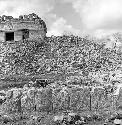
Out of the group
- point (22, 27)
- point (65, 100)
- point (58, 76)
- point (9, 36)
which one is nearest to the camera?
point (65, 100)

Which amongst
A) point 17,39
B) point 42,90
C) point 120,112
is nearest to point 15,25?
point 17,39

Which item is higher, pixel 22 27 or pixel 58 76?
pixel 22 27

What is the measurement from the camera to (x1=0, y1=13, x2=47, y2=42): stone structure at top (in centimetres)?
2936

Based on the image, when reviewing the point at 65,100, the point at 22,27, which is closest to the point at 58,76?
the point at 22,27

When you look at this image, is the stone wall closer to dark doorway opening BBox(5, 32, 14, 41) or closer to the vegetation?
the vegetation

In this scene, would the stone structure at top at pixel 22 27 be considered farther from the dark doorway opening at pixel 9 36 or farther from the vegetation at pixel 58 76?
the vegetation at pixel 58 76

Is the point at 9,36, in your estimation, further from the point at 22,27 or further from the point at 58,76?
the point at 58,76

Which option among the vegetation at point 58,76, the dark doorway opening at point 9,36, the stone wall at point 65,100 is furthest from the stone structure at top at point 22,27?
the stone wall at point 65,100

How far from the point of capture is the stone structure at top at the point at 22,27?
29359mm

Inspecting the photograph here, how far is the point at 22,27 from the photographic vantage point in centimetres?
2939

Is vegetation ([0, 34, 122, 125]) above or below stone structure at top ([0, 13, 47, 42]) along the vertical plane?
below

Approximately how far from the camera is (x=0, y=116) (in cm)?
1395

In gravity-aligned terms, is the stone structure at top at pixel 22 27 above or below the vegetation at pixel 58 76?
above

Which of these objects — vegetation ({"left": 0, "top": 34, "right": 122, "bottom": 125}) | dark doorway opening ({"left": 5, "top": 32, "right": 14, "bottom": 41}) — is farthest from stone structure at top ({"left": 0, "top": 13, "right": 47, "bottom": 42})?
vegetation ({"left": 0, "top": 34, "right": 122, "bottom": 125})
